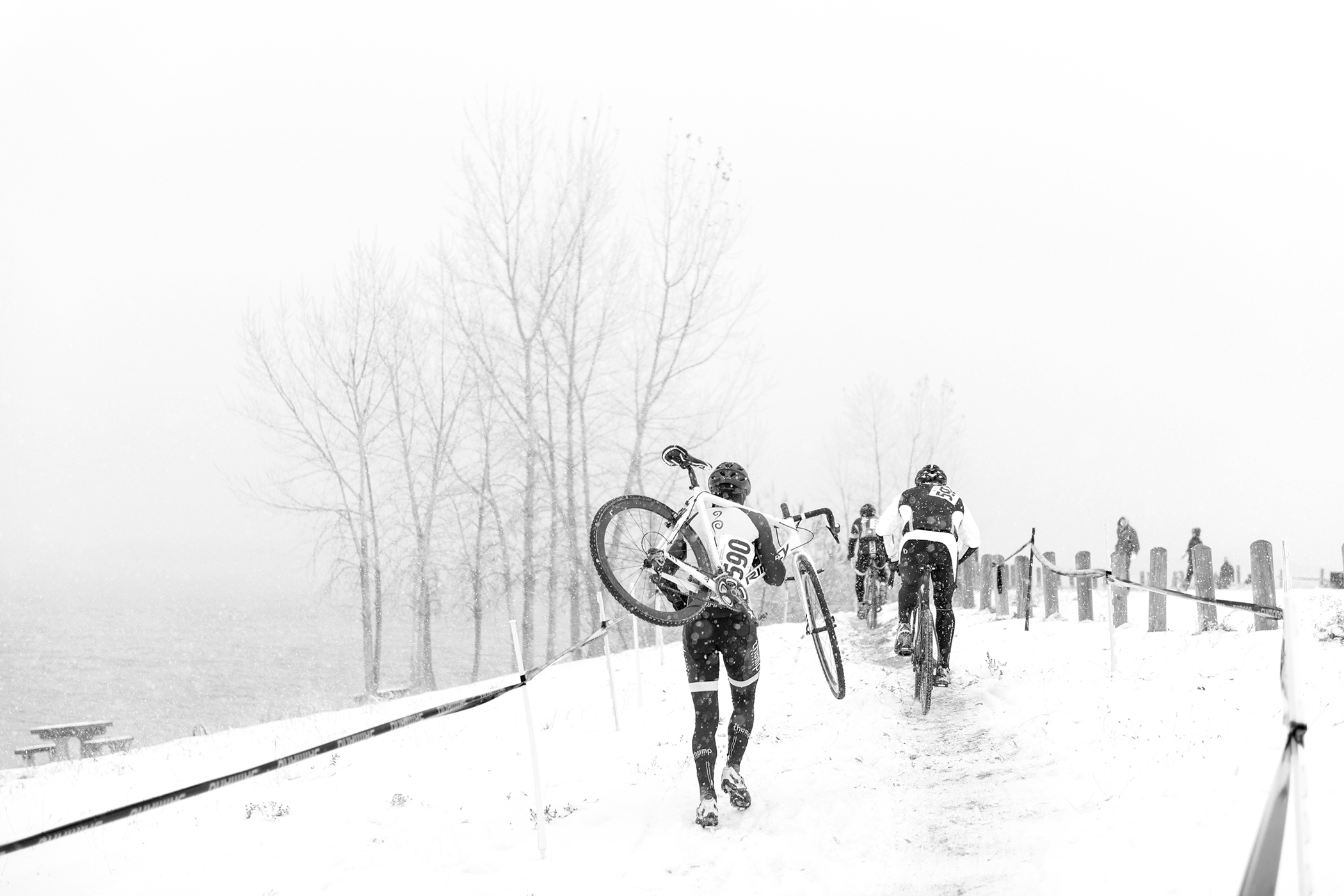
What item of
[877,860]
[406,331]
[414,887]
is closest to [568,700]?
[414,887]

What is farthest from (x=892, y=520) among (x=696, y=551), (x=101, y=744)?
(x=101, y=744)

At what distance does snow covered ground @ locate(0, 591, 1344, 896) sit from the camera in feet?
16.0

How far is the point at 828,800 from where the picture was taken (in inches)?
239

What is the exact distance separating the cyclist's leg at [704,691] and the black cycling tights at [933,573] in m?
3.40

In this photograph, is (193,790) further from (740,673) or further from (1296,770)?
(1296,770)

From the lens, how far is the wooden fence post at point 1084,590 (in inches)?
566

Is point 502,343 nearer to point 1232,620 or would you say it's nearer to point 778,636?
point 778,636

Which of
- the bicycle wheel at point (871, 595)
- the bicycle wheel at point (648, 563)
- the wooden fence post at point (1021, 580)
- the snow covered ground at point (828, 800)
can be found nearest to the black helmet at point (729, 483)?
the bicycle wheel at point (648, 563)

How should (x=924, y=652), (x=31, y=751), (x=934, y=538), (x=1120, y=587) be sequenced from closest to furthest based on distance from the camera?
(x=924, y=652), (x=934, y=538), (x=1120, y=587), (x=31, y=751)

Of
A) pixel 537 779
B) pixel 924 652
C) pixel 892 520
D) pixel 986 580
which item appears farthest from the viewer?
pixel 986 580

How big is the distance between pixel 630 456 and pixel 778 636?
861 cm

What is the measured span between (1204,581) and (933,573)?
430 centimetres

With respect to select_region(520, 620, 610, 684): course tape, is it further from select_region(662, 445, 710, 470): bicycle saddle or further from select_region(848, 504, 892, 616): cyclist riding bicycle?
select_region(848, 504, 892, 616): cyclist riding bicycle

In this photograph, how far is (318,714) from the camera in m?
17.0
